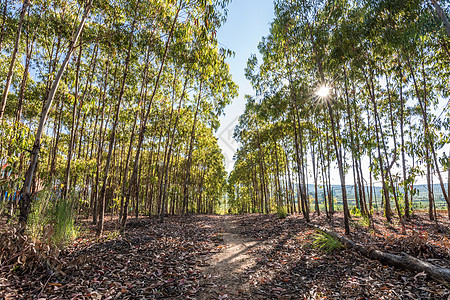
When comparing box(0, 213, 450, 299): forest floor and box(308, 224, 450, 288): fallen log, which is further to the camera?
box(308, 224, 450, 288): fallen log

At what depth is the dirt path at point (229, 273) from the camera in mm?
3126

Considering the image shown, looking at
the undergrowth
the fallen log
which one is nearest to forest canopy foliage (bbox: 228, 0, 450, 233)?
the fallen log

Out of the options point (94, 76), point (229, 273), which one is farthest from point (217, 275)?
point (94, 76)

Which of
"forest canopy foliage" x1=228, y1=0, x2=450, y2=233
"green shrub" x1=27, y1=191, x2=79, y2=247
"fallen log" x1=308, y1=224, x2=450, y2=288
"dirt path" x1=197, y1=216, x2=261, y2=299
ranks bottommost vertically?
"dirt path" x1=197, y1=216, x2=261, y2=299

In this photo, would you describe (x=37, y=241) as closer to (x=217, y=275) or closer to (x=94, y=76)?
(x=217, y=275)

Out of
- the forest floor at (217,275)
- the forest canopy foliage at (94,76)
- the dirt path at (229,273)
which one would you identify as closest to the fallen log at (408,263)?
the forest floor at (217,275)

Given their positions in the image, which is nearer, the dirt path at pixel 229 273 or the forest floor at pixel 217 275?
the forest floor at pixel 217 275

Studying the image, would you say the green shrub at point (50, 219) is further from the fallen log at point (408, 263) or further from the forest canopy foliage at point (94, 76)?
the fallen log at point (408, 263)

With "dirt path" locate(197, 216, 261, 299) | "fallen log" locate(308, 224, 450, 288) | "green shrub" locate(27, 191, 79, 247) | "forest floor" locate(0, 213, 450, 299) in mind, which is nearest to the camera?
"forest floor" locate(0, 213, 450, 299)

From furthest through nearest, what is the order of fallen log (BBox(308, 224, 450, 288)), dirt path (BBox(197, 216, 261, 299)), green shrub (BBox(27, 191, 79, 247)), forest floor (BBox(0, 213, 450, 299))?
green shrub (BBox(27, 191, 79, 247)) < dirt path (BBox(197, 216, 261, 299)) < fallen log (BBox(308, 224, 450, 288)) < forest floor (BBox(0, 213, 450, 299))

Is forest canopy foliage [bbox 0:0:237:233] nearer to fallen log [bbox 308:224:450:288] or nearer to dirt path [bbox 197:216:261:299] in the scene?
dirt path [bbox 197:216:261:299]

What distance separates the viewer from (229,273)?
3.90 metres

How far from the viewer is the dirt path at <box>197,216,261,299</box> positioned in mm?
3126

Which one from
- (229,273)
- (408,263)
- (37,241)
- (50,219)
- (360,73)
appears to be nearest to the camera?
(37,241)
